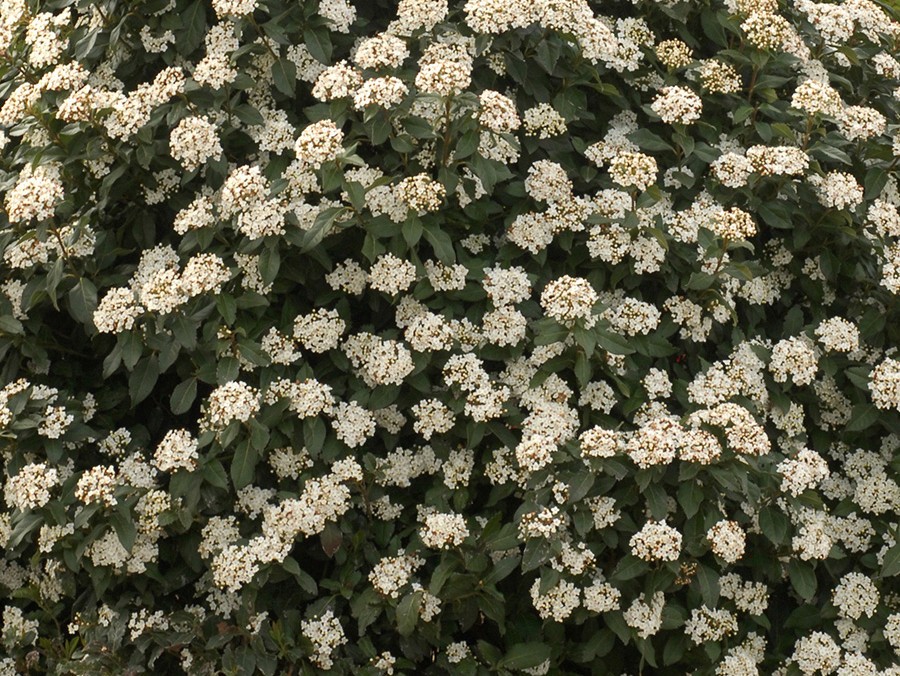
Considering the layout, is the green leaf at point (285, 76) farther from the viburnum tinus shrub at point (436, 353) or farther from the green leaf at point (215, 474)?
the green leaf at point (215, 474)

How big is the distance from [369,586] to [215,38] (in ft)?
6.02

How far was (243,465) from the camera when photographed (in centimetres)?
369

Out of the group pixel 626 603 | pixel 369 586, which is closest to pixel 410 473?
pixel 369 586

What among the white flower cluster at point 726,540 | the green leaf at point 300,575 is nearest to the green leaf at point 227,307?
the green leaf at point 300,575

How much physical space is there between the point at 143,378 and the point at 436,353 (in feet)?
3.09

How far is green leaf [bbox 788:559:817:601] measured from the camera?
12.6ft

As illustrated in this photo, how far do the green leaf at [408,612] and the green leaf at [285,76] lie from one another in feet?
5.47

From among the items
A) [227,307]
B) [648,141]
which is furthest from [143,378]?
[648,141]

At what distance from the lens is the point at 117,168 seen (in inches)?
162

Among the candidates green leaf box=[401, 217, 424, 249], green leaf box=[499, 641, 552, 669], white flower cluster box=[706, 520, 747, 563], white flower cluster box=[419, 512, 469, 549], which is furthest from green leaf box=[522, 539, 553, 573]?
green leaf box=[401, 217, 424, 249]

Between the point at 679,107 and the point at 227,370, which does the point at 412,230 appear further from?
the point at 679,107

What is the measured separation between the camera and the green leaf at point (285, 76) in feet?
13.4

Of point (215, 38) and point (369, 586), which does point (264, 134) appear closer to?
point (215, 38)

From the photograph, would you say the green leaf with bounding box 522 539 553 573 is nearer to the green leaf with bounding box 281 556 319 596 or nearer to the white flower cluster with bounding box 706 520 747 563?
the white flower cluster with bounding box 706 520 747 563
